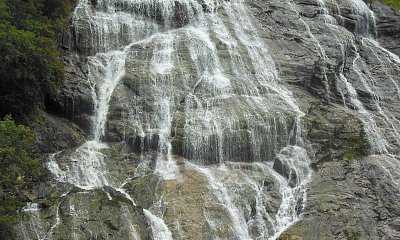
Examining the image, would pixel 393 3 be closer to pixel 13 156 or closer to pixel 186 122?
pixel 186 122

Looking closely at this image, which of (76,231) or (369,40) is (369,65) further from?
(76,231)

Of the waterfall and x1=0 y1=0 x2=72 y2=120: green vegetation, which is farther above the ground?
x1=0 y1=0 x2=72 y2=120: green vegetation

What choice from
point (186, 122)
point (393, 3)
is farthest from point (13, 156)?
point (393, 3)

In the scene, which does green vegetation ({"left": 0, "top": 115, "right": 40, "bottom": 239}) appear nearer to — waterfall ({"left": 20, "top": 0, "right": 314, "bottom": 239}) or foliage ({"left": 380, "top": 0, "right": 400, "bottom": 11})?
waterfall ({"left": 20, "top": 0, "right": 314, "bottom": 239})

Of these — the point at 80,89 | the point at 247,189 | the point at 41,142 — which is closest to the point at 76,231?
the point at 41,142

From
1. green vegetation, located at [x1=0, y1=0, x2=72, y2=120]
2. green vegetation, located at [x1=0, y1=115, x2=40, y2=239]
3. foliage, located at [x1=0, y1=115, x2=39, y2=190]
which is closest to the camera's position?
green vegetation, located at [x1=0, y1=115, x2=40, y2=239]

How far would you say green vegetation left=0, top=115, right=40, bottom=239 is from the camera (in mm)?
16938

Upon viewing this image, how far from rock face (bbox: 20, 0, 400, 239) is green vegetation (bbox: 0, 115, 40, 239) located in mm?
1035

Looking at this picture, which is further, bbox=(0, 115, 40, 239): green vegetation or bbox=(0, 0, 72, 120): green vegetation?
bbox=(0, 0, 72, 120): green vegetation

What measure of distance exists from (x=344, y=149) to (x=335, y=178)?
2662mm

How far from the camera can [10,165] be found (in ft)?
58.2

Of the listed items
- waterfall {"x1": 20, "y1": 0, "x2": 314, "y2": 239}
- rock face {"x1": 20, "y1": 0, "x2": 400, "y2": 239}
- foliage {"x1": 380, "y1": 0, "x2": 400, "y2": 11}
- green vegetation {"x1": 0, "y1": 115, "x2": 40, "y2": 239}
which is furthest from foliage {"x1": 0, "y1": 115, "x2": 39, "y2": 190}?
foliage {"x1": 380, "y1": 0, "x2": 400, "y2": 11}

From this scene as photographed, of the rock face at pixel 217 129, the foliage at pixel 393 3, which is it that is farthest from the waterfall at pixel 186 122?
the foliage at pixel 393 3

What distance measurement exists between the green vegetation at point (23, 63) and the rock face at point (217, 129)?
7.06 ft
